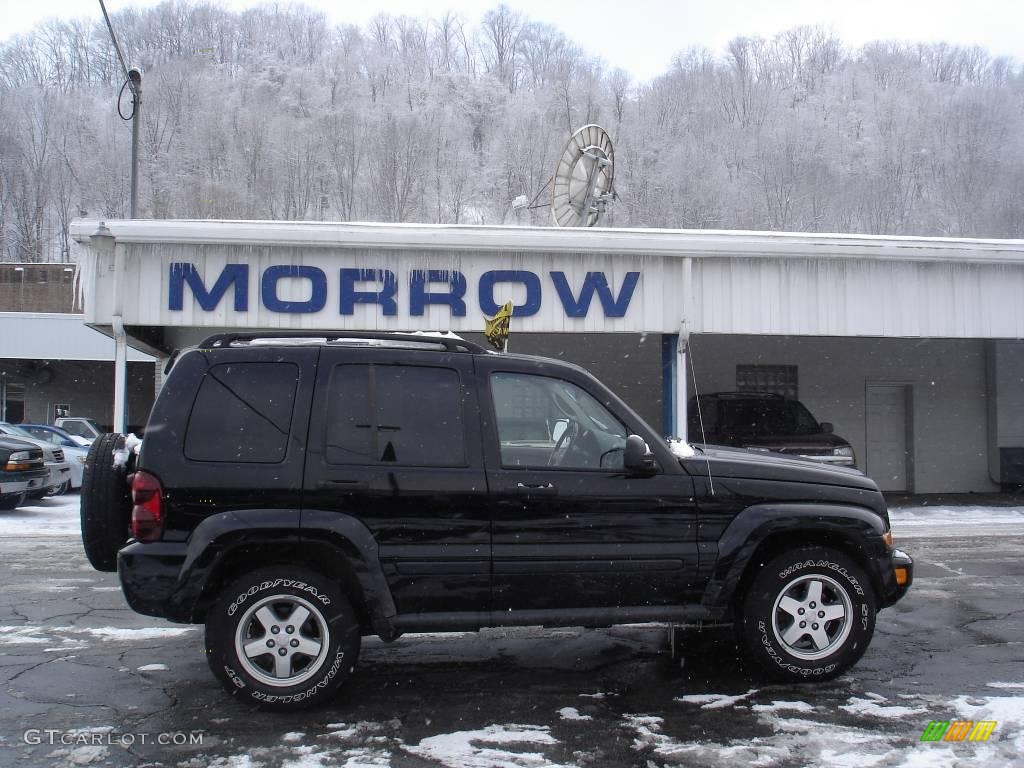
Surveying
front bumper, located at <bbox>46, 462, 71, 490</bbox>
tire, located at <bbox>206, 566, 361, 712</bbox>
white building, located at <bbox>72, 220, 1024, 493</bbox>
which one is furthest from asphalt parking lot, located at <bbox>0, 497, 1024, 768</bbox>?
front bumper, located at <bbox>46, 462, 71, 490</bbox>

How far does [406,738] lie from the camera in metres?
4.09

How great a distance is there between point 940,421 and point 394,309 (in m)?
12.0

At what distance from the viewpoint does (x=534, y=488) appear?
4508 millimetres

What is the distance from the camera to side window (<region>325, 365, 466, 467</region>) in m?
4.48

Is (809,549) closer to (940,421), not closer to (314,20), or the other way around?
(940,421)

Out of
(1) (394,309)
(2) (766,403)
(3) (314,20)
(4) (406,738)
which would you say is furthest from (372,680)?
(3) (314,20)

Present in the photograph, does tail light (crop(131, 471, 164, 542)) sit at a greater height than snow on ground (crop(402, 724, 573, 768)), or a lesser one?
greater

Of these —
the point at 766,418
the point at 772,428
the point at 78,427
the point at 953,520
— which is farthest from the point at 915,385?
the point at 78,427

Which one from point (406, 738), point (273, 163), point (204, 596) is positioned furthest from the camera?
point (273, 163)

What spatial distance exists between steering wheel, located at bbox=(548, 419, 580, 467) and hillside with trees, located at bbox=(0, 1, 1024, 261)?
47.5 metres

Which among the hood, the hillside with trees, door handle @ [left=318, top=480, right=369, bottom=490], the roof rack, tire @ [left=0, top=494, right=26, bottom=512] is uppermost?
the hillside with trees

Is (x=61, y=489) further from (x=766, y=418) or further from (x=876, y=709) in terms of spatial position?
(x=876, y=709)

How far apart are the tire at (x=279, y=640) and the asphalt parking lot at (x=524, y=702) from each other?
15cm

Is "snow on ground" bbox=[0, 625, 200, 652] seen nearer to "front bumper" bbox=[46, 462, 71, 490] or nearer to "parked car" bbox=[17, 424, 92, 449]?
"front bumper" bbox=[46, 462, 71, 490]
